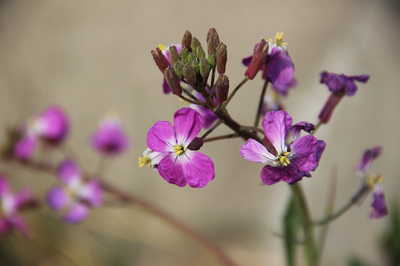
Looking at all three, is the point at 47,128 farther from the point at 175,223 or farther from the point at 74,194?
the point at 175,223

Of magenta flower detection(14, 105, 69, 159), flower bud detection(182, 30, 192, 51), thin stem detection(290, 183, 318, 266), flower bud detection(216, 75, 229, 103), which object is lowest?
thin stem detection(290, 183, 318, 266)

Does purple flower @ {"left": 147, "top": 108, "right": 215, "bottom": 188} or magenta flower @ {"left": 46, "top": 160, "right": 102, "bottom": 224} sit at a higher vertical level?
magenta flower @ {"left": 46, "top": 160, "right": 102, "bottom": 224}

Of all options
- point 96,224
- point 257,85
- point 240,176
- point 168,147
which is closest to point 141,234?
point 96,224

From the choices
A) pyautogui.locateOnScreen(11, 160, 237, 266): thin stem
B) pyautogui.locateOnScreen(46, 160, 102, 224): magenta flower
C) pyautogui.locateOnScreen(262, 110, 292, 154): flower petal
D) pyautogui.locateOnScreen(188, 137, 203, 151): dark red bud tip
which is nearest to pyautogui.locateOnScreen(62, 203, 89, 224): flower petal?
pyautogui.locateOnScreen(46, 160, 102, 224): magenta flower

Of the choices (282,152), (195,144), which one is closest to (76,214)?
(195,144)

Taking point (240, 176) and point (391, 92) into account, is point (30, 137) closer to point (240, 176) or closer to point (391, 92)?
point (240, 176)

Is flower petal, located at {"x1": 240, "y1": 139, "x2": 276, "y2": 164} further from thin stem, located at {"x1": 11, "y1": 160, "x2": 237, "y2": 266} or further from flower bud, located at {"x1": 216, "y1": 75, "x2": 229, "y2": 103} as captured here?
thin stem, located at {"x1": 11, "y1": 160, "x2": 237, "y2": 266}

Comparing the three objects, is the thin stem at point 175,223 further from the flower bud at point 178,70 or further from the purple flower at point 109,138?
the flower bud at point 178,70
